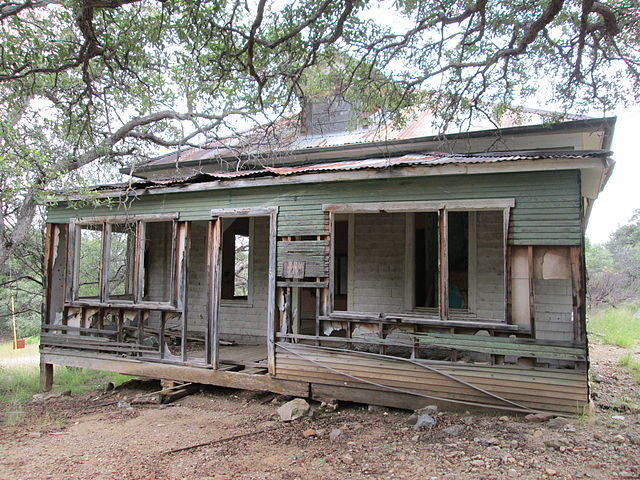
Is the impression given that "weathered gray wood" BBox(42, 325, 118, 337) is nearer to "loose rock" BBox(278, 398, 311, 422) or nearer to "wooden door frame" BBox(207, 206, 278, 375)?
"wooden door frame" BBox(207, 206, 278, 375)

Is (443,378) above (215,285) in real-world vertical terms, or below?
below

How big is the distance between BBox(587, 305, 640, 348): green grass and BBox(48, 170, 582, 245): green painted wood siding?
8.76m

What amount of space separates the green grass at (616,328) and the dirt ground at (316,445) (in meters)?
6.29

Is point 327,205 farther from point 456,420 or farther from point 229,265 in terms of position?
point 229,265

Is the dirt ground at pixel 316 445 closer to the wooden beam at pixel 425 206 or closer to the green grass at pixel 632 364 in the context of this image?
the green grass at pixel 632 364

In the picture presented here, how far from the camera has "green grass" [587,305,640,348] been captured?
487 inches

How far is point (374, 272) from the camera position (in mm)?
8656

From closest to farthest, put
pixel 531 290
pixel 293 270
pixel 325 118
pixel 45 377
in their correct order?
pixel 531 290
pixel 293 270
pixel 45 377
pixel 325 118

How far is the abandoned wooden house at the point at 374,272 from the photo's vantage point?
18.1 ft

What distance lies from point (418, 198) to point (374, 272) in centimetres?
275

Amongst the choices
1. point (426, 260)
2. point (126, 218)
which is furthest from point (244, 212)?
point (426, 260)

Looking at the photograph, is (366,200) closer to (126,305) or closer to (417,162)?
(417,162)

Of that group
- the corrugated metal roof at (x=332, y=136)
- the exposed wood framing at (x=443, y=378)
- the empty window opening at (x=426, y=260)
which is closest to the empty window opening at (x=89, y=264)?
Answer: the corrugated metal roof at (x=332, y=136)

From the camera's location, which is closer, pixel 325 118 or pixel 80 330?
pixel 80 330
